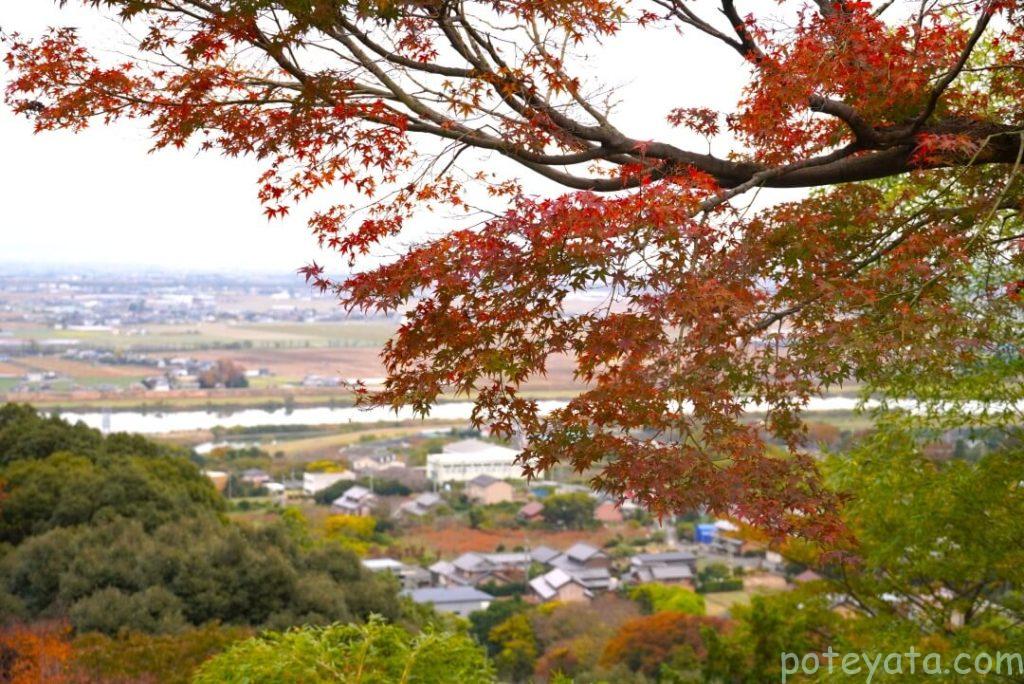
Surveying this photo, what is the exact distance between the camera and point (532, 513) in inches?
1243

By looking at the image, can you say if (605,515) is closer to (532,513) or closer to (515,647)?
(532,513)

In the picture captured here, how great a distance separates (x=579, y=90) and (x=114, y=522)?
7871 millimetres

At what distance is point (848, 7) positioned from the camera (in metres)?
4.16

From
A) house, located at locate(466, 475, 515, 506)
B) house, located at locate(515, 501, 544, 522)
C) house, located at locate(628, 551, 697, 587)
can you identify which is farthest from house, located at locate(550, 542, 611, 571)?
house, located at locate(466, 475, 515, 506)

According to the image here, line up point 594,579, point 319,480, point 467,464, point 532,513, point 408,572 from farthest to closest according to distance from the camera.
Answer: point 467,464 < point 319,480 < point 532,513 < point 594,579 < point 408,572

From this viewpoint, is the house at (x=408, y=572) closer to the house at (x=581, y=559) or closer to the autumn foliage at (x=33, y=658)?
the house at (x=581, y=559)

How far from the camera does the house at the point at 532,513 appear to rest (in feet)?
103

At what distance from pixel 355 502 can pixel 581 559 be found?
8.61 m

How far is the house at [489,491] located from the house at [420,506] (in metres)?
1.46

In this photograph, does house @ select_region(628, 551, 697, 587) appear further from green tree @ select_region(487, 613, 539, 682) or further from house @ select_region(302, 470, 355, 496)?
house @ select_region(302, 470, 355, 496)

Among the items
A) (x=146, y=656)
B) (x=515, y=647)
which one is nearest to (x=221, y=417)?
(x=515, y=647)

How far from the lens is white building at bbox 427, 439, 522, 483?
3609cm

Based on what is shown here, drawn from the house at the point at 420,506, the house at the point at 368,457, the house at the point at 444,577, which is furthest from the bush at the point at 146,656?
the house at the point at 368,457

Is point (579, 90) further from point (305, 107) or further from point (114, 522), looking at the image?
point (114, 522)
